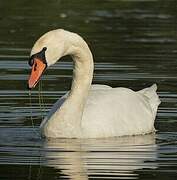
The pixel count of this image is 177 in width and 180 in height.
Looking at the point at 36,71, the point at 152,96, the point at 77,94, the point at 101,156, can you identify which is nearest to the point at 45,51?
the point at 36,71

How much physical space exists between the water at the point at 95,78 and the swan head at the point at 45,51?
0.83 meters

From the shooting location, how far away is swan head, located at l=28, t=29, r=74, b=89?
1327 cm

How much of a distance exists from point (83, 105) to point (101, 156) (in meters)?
1.74

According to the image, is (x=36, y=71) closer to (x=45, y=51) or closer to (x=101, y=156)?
(x=45, y=51)

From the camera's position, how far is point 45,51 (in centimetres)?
1341

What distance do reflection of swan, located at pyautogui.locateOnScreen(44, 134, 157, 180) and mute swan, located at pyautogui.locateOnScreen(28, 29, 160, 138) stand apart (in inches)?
6.8

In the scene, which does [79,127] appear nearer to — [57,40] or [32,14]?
[57,40]

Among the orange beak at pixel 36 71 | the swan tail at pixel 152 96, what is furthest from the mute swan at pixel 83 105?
the swan tail at pixel 152 96

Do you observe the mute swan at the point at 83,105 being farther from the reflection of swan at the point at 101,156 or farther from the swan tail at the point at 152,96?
the swan tail at the point at 152,96

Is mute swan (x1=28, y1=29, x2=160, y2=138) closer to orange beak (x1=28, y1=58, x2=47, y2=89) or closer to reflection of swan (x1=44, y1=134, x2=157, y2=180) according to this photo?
orange beak (x1=28, y1=58, x2=47, y2=89)

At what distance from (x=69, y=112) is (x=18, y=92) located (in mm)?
2576

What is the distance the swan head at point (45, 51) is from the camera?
13.3 meters

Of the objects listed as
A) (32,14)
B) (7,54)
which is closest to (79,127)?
(7,54)

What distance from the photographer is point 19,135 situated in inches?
548
